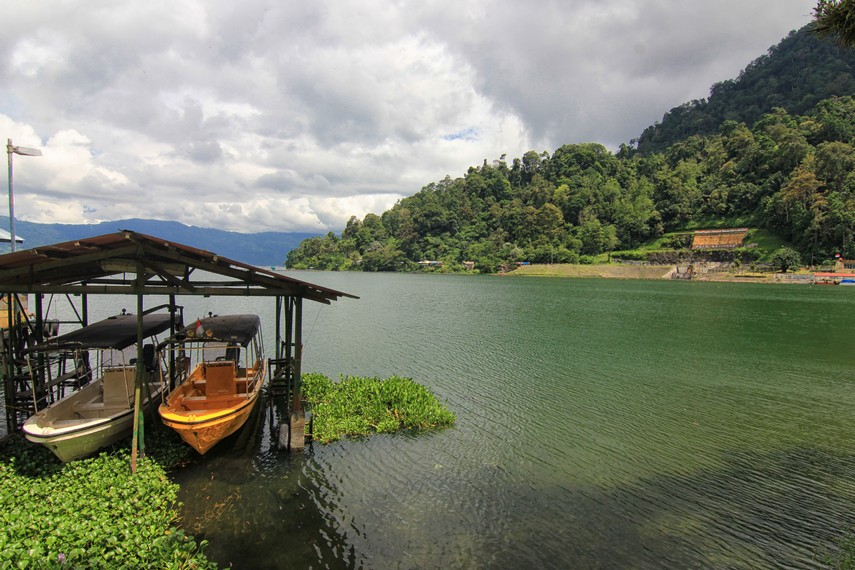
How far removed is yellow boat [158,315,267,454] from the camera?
10922 millimetres

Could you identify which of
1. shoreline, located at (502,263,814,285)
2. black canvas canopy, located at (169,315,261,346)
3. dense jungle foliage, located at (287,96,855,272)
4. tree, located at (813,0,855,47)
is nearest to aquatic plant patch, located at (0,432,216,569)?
black canvas canopy, located at (169,315,261,346)

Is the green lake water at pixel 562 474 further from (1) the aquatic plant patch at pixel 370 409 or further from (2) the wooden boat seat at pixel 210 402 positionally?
(2) the wooden boat seat at pixel 210 402

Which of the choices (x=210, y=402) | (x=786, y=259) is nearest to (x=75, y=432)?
(x=210, y=402)

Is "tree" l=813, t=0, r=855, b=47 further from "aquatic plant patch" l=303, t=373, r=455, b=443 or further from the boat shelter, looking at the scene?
"aquatic plant patch" l=303, t=373, r=455, b=443

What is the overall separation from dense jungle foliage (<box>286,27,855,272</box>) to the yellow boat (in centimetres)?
11825

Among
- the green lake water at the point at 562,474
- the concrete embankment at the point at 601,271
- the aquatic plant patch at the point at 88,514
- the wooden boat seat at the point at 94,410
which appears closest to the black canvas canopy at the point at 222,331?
the wooden boat seat at the point at 94,410

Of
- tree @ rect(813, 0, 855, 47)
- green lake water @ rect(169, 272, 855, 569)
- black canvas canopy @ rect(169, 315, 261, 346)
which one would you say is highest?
tree @ rect(813, 0, 855, 47)

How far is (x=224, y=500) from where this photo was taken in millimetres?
9969

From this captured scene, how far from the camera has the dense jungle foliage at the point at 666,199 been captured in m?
103

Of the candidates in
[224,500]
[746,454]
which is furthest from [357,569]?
[746,454]

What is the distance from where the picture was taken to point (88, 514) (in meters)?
7.59

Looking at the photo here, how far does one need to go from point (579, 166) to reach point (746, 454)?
186297 mm

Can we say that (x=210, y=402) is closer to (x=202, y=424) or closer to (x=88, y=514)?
(x=202, y=424)

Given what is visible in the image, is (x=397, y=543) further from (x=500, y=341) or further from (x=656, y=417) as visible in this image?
(x=500, y=341)
